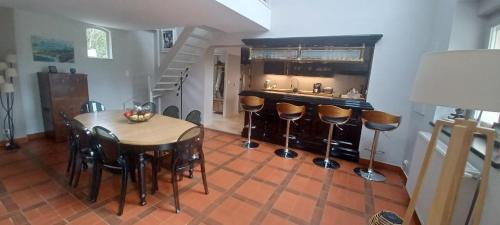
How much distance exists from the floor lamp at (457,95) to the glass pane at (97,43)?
6037 millimetres

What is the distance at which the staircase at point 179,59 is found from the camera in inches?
190

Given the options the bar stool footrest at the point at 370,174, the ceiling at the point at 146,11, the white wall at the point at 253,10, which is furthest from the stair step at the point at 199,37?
the bar stool footrest at the point at 370,174

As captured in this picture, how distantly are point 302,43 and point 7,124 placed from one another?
5.55m

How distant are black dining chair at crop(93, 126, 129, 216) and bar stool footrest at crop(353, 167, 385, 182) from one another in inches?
126

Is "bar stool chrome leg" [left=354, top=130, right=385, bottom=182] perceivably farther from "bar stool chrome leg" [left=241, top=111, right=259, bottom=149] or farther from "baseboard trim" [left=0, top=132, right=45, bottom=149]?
"baseboard trim" [left=0, top=132, right=45, bottom=149]

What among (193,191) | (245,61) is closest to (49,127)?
(193,191)

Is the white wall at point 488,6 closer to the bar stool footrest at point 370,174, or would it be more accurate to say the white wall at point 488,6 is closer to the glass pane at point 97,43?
the bar stool footrest at point 370,174

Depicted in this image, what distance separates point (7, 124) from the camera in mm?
3914

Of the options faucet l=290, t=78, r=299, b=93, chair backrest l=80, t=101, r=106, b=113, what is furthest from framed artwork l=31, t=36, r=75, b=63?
faucet l=290, t=78, r=299, b=93

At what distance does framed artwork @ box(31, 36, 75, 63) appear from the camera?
4137mm

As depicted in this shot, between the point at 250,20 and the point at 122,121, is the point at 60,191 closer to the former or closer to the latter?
the point at 122,121

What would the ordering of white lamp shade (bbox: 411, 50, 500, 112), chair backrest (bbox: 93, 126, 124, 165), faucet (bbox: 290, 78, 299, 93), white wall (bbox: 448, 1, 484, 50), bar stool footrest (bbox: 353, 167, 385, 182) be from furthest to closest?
faucet (bbox: 290, 78, 299, 93) < bar stool footrest (bbox: 353, 167, 385, 182) < white wall (bbox: 448, 1, 484, 50) < chair backrest (bbox: 93, 126, 124, 165) < white lamp shade (bbox: 411, 50, 500, 112)

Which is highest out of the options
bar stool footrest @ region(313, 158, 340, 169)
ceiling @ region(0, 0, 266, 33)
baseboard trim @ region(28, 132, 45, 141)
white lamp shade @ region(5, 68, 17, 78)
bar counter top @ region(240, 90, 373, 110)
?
ceiling @ region(0, 0, 266, 33)

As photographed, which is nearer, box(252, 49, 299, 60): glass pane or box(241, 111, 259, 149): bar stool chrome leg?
box(241, 111, 259, 149): bar stool chrome leg
